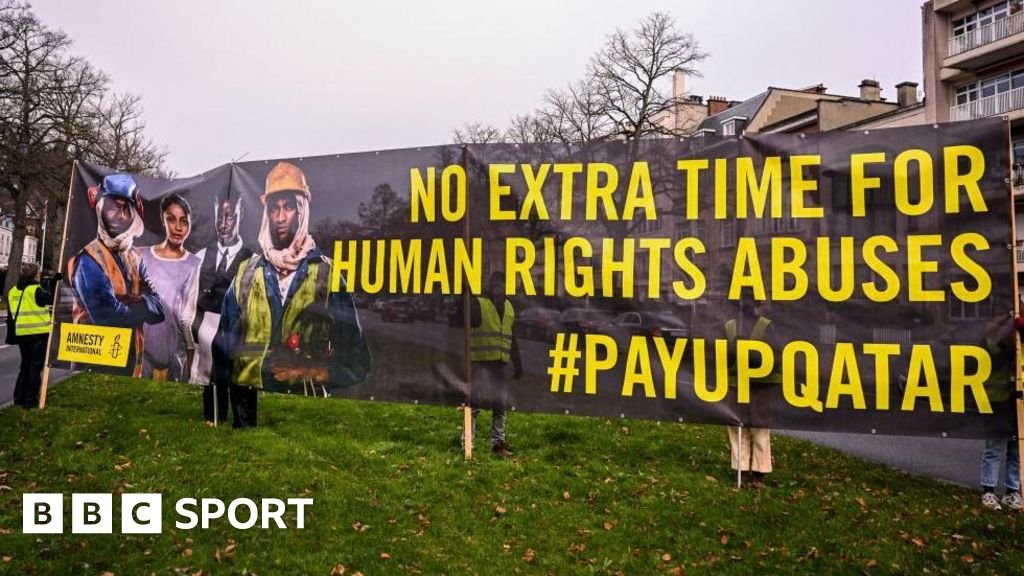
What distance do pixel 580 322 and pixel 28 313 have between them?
26.0ft

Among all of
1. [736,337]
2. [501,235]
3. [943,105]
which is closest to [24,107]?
[501,235]

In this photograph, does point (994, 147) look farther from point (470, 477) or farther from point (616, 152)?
point (470, 477)

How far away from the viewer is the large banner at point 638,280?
621cm

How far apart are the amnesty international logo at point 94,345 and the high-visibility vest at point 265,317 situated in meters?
1.86

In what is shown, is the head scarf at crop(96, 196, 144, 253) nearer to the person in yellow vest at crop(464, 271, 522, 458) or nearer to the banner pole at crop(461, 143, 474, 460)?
the banner pole at crop(461, 143, 474, 460)

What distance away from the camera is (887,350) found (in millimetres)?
6277

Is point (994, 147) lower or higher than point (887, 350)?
higher

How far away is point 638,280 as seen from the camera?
22.5ft

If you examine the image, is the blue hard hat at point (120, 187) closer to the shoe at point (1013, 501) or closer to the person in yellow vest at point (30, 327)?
the person in yellow vest at point (30, 327)

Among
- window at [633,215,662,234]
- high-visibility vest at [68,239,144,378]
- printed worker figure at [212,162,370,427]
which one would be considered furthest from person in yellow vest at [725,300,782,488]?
high-visibility vest at [68,239,144,378]

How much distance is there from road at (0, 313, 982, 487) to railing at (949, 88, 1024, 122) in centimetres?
2981

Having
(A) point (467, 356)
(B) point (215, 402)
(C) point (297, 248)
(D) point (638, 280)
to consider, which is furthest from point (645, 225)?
(B) point (215, 402)

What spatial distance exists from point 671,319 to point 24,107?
3797cm

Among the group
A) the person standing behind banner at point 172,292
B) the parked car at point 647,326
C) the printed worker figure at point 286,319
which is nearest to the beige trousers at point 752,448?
the parked car at point 647,326
